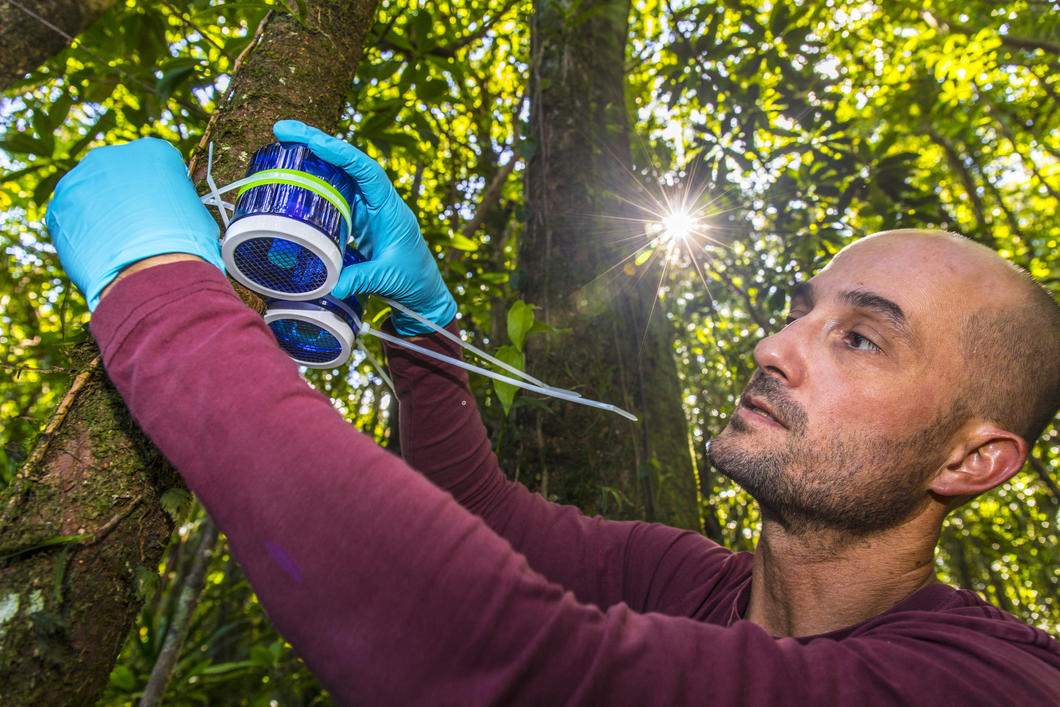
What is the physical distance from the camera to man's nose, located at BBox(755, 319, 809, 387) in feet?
4.20

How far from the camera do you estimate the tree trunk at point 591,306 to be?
215cm

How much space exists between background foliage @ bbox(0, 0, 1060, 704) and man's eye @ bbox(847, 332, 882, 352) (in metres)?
1.09

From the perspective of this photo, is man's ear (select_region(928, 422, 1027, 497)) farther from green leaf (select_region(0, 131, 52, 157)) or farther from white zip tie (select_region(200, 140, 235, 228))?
green leaf (select_region(0, 131, 52, 157))

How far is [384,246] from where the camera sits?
126cm

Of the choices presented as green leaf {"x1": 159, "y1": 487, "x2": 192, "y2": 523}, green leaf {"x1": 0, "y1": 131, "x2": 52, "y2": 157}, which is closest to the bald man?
green leaf {"x1": 159, "y1": 487, "x2": 192, "y2": 523}

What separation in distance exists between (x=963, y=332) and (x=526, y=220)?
1735 mm

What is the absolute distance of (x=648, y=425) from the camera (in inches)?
95.6

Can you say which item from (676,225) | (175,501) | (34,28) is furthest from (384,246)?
(676,225)

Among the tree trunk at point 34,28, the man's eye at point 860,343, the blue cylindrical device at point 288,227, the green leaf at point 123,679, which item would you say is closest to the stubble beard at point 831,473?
the man's eye at point 860,343

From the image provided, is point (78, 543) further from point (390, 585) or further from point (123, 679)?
point (123, 679)

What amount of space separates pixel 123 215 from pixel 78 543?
1.49ft

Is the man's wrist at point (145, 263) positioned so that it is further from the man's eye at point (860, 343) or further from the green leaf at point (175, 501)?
the man's eye at point (860, 343)

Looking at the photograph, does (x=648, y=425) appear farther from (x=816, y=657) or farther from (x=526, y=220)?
(x=816, y=657)

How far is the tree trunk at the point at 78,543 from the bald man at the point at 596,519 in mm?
187
